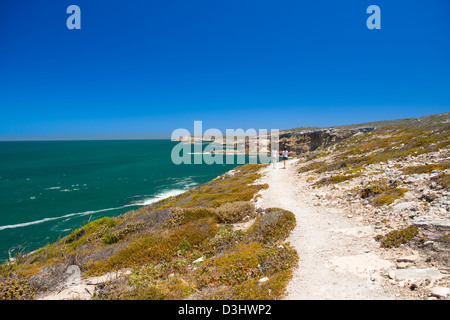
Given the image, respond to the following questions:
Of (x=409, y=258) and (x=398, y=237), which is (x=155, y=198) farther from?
(x=409, y=258)

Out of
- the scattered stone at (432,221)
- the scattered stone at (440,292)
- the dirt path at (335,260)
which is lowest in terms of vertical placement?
the dirt path at (335,260)

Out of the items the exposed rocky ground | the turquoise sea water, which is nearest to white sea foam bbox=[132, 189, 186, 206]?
the turquoise sea water

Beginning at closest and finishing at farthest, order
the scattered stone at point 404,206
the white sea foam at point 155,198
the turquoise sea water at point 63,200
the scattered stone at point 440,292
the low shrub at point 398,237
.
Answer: the scattered stone at point 440,292 → the low shrub at point 398,237 → the scattered stone at point 404,206 → the turquoise sea water at point 63,200 → the white sea foam at point 155,198

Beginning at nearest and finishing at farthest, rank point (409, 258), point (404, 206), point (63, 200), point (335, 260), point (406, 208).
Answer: point (409, 258)
point (335, 260)
point (406, 208)
point (404, 206)
point (63, 200)

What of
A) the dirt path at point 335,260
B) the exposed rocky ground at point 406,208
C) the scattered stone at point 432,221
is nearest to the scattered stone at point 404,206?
the exposed rocky ground at point 406,208

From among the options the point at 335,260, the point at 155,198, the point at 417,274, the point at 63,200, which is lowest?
the point at 155,198

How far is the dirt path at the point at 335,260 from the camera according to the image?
5.20 metres

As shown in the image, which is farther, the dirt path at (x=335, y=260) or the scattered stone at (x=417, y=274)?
the dirt path at (x=335, y=260)

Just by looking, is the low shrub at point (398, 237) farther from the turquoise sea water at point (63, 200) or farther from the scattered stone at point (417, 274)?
the turquoise sea water at point (63, 200)

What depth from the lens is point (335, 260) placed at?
6680 millimetres

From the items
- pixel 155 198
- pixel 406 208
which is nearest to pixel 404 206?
pixel 406 208
